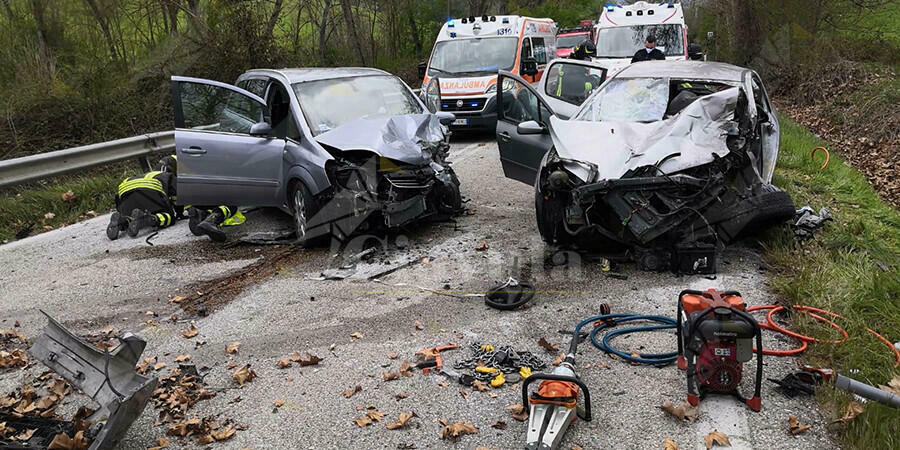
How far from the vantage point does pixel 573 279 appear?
605 cm

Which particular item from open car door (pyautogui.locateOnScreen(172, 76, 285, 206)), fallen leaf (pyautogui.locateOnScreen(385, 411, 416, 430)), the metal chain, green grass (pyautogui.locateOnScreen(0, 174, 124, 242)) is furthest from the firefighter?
fallen leaf (pyautogui.locateOnScreen(385, 411, 416, 430))

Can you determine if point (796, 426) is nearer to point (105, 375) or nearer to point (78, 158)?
point (105, 375)

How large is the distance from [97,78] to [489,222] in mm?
8698

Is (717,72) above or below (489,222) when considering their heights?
Answer: above

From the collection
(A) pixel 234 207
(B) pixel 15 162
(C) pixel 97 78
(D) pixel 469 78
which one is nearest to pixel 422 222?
(A) pixel 234 207

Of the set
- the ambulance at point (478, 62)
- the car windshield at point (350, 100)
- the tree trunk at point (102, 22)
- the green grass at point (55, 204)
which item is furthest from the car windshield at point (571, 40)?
the green grass at point (55, 204)

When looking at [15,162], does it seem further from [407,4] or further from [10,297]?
[407,4]

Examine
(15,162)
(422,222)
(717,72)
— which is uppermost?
(717,72)

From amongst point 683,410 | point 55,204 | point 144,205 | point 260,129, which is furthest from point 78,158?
point 683,410

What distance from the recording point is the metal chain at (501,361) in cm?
446

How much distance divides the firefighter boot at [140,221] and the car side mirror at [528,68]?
26.1 ft

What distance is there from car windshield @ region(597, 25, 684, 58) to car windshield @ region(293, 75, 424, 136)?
26.3 feet

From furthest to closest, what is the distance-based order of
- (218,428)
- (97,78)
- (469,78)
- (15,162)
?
(469,78) → (97,78) → (15,162) → (218,428)

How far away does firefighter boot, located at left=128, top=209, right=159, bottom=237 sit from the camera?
810 centimetres
